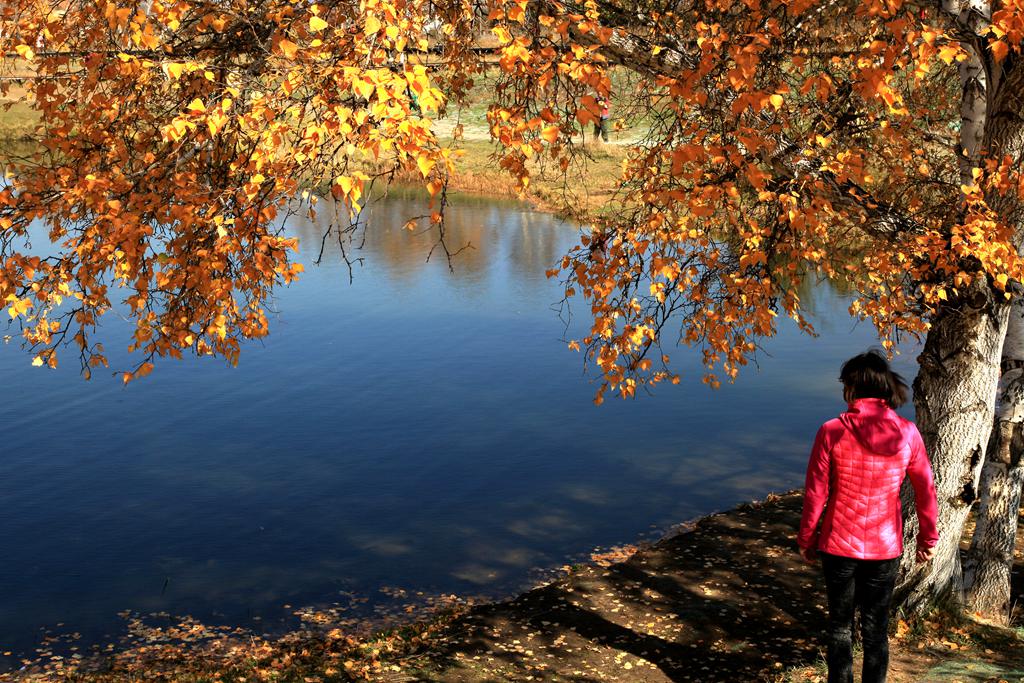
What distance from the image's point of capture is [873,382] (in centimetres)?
611

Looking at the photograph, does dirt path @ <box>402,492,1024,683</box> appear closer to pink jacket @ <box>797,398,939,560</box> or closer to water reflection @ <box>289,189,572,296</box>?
pink jacket @ <box>797,398,939,560</box>

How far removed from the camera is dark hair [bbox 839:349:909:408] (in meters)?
6.10

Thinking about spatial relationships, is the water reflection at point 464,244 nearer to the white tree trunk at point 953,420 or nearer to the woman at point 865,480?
the white tree trunk at point 953,420

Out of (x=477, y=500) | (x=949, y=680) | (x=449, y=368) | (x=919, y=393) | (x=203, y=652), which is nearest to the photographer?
(x=949, y=680)

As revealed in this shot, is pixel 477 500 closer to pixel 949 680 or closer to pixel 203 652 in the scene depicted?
pixel 203 652

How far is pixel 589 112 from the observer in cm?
633

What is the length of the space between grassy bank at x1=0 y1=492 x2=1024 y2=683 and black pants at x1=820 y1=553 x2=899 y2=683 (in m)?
1.50

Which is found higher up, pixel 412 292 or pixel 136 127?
pixel 136 127

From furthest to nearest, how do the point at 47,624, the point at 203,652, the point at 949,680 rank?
the point at 47,624 < the point at 203,652 < the point at 949,680

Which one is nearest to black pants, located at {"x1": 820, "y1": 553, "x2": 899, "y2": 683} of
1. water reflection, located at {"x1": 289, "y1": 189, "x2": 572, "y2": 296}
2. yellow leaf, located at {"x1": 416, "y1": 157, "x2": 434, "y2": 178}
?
yellow leaf, located at {"x1": 416, "y1": 157, "x2": 434, "y2": 178}

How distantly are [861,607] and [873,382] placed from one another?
1432mm

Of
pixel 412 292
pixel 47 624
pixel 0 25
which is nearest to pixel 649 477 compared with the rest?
pixel 47 624

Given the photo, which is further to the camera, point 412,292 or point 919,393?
point 412,292

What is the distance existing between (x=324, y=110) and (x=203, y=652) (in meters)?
7.65
